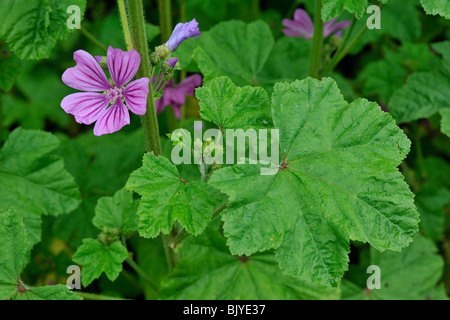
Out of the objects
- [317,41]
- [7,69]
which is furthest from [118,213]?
[317,41]

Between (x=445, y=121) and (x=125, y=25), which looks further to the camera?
(x=445, y=121)

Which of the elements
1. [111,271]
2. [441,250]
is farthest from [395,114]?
[111,271]

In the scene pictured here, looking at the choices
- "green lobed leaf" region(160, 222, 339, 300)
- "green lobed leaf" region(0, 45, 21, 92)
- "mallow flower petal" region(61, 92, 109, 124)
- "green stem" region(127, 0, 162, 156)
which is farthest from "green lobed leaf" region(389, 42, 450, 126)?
"green lobed leaf" region(0, 45, 21, 92)

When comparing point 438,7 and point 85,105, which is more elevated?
point 438,7

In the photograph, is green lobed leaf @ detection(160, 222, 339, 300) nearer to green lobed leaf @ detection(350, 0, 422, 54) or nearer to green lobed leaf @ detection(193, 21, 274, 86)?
green lobed leaf @ detection(193, 21, 274, 86)

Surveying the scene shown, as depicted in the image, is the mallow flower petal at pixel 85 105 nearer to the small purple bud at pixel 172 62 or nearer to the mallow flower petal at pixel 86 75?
the mallow flower petal at pixel 86 75

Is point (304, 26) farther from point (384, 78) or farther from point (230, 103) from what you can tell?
point (230, 103)

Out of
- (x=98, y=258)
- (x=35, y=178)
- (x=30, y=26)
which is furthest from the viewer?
(x=35, y=178)
